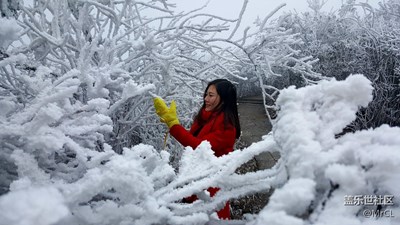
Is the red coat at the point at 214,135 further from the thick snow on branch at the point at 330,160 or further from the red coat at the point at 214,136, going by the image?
the thick snow on branch at the point at 330,160

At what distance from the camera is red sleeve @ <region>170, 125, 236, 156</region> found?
237 cm

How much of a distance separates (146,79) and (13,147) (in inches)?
87.1

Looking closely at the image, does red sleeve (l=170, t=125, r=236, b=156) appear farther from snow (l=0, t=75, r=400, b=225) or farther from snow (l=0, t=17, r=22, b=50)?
snow (l=0, t=17, r=22, b=50)

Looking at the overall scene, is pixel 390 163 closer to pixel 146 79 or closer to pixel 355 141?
pixel 355 141

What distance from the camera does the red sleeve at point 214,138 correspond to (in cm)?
237
